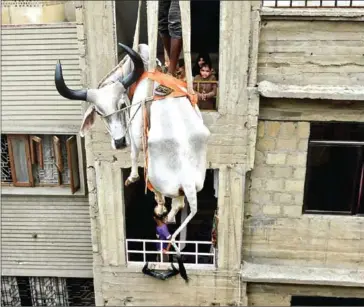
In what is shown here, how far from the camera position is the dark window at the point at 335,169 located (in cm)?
735

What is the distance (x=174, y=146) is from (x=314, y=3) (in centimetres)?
425

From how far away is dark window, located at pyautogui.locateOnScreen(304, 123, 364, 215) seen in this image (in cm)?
735

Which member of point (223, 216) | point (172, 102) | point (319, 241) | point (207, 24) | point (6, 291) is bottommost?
point (6, 291)

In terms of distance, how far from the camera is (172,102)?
3.97 metres

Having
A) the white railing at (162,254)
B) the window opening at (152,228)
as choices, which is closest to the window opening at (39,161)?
the window opening at (152,228)

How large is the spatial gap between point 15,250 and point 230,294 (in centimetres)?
460

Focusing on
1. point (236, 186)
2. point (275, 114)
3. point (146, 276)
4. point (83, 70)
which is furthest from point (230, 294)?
point (83, 70)

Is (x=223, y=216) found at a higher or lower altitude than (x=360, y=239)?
higher

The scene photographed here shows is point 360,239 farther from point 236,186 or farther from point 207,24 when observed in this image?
point 207,24

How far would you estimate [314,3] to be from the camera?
6883 millimetres

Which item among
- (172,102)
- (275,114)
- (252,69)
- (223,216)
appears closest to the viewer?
(172,102)

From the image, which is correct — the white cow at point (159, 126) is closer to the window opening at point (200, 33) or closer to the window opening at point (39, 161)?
the window opening at point (200, 33)

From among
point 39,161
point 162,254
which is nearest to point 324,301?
point 162,254

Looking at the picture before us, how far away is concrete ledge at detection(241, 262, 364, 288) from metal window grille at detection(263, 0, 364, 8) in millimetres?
4554
